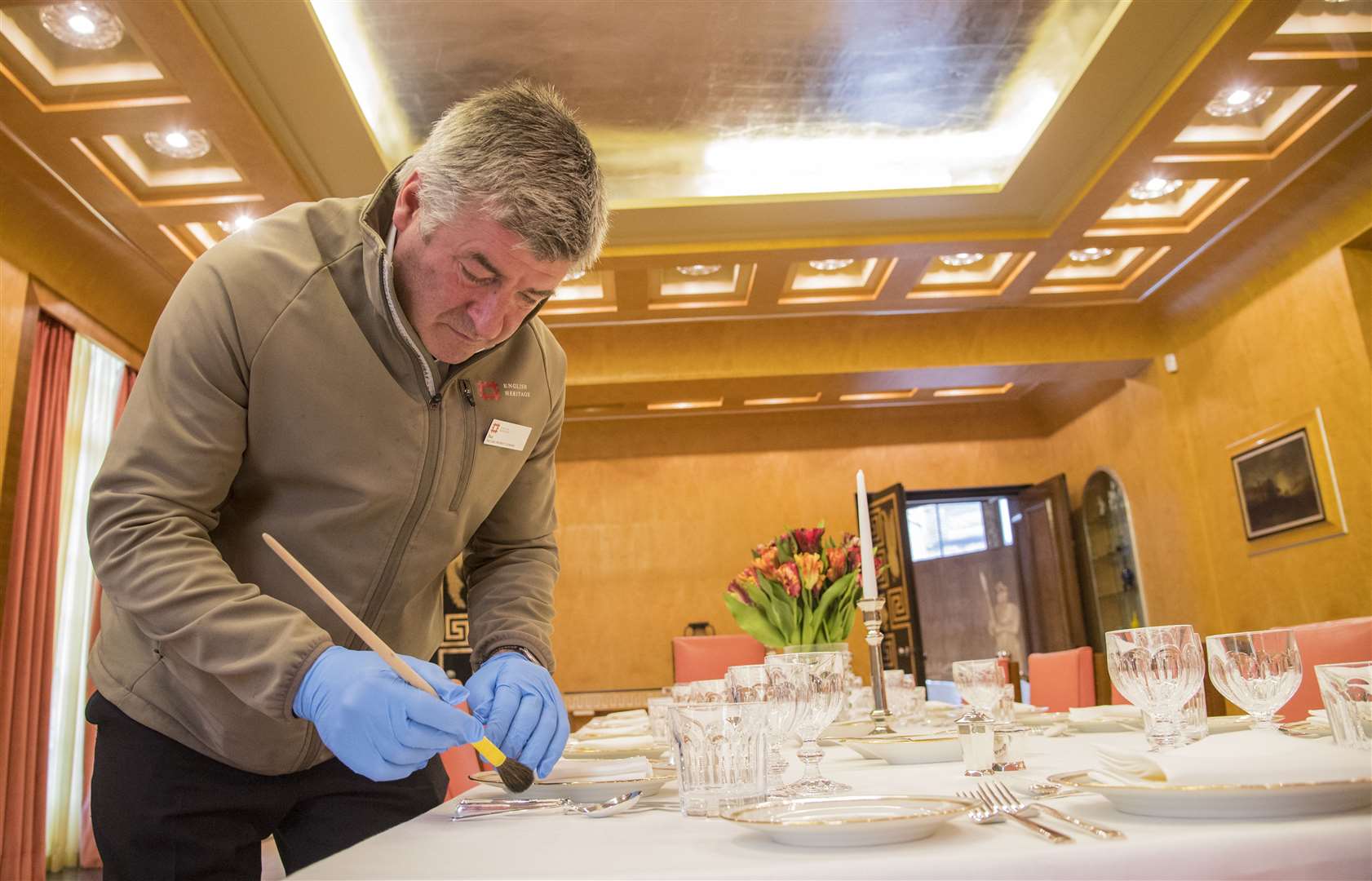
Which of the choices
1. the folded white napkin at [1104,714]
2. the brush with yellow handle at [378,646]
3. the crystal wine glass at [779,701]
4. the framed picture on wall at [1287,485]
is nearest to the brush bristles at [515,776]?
the brush with yellow handle at [378,646]

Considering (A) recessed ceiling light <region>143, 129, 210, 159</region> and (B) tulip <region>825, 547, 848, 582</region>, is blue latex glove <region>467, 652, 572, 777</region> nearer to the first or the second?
(B) tulip <region>825, 547, 848, 582</region>

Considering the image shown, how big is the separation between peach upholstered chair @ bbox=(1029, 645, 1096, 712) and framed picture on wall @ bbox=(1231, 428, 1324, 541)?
2.83 m

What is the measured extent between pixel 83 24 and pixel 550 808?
3.73 meters

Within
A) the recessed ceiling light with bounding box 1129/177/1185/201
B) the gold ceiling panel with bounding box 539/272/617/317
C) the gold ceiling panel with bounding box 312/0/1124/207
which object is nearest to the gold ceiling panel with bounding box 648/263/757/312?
the gold ceiling panel with bounding box 539/272/617/317

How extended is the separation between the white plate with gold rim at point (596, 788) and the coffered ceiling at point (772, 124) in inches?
131

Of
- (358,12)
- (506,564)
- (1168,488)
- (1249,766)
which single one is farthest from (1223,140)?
(1249,766)

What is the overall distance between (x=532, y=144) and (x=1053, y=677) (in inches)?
116

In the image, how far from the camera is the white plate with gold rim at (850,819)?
67 cm

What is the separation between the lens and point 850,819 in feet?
2.25

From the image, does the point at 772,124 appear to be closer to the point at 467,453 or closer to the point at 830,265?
the point at 830,265

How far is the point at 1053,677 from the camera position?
3430mm

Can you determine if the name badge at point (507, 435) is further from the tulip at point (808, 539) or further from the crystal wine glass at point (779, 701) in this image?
the tulip at point (808, 539)

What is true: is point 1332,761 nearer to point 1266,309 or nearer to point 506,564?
point 506,564

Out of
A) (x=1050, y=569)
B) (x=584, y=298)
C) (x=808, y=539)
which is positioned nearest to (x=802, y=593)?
(x=808, y=539)
